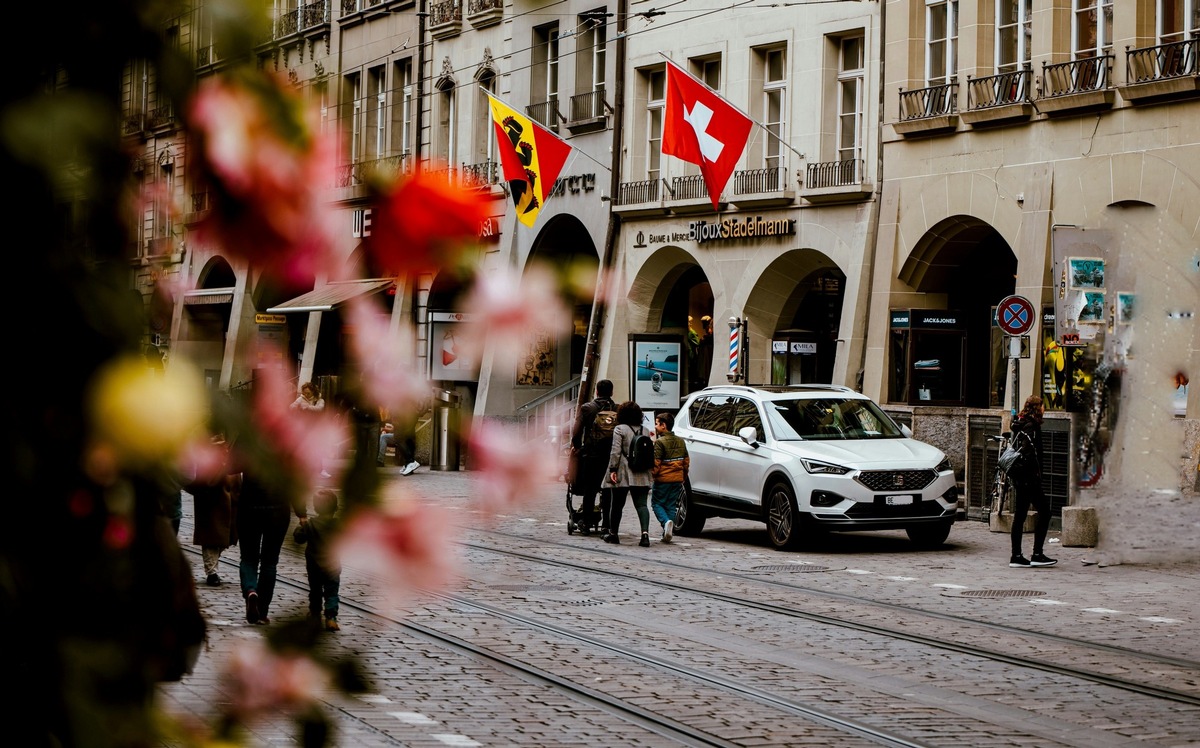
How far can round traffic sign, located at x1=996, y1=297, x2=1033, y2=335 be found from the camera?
23188 millimetres

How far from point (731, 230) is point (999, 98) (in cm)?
697

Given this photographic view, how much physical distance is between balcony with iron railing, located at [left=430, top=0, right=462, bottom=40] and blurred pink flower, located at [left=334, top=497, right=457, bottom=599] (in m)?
41.0

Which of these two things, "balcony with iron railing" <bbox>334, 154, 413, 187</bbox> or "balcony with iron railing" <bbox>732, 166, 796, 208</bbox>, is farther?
"balcony with iron railing" <bbox>732, 166, 796, 208</bbox>

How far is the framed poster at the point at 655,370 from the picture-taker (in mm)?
34031

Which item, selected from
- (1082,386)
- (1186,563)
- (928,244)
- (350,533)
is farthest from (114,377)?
(928,244)

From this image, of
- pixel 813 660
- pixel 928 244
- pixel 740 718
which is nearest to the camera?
pixel 740 718

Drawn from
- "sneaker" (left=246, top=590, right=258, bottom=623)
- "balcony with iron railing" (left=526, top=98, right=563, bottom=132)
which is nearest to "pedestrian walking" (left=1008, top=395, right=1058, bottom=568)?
"sneaker" (left=246, top=590, right=258, bottom=623)

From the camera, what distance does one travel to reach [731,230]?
32969 millimetres

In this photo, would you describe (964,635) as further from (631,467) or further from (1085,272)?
(1085,272)

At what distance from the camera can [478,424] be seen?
1825 mm

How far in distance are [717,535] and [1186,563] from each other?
19.9ft

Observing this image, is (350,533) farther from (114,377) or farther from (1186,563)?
(1186,563)

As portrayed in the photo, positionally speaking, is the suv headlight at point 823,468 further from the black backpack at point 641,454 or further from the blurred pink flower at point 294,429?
the blurred pink flower at point 294,429

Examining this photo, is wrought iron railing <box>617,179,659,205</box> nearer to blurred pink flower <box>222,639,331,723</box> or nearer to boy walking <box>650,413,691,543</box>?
boy walking <box>650,413,691,543</box>
